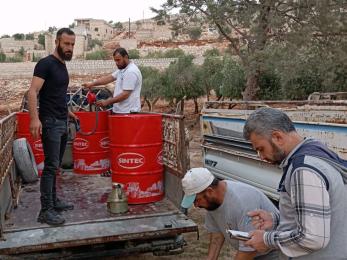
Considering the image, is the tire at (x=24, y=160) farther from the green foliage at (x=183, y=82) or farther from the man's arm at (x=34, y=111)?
the green foliage at (x=183, y=82)

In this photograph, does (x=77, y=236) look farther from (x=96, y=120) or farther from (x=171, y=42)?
(x=171, y=42)

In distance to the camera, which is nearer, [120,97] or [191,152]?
[120,97]

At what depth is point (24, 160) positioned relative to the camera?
580cm

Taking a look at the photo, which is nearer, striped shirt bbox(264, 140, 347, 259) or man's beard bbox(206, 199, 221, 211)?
striped shirt bbox(264, 140, 347, 259)

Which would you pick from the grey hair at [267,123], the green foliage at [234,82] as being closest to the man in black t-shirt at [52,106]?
the grey hair at [267,123]

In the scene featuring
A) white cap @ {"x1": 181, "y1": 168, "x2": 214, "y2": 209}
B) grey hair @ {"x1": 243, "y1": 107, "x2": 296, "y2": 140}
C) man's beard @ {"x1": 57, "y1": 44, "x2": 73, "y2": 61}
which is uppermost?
man's beard @ {"x1": 57, "y1": 44, "x2": 73, "y2": 61}

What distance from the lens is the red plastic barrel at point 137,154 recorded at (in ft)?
15.8

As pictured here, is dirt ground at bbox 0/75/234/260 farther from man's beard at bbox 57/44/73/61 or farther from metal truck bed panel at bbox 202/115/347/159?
man's beard at bbox 57/44/73/61

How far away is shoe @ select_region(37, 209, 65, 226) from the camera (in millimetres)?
4230

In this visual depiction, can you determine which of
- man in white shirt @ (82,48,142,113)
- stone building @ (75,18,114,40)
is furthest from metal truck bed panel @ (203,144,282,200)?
stone building @ (75,18,114,40)

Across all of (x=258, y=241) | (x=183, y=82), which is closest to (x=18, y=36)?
(x=183, y=82)

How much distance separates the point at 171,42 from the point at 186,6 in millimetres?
45179

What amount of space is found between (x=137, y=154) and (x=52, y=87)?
1.09 metres

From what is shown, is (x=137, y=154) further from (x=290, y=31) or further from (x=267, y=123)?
(x=290, y=31)
